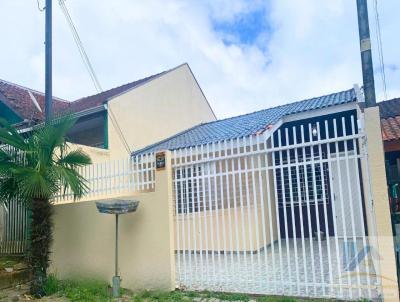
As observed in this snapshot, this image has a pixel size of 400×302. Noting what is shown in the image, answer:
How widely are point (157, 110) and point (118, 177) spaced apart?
8.01 m

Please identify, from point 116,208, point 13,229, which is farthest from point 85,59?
point 116,208

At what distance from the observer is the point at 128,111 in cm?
1316

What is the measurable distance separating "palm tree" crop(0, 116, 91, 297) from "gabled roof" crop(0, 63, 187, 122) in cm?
555

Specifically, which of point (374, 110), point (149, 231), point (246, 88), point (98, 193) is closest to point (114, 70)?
point (246, 88)

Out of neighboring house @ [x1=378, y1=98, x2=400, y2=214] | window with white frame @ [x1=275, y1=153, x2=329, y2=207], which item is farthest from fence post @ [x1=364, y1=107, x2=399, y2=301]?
neighboring house @ [x1=378, y1=98, x2=400, y2=214]

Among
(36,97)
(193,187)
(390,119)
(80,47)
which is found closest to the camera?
(193,187)

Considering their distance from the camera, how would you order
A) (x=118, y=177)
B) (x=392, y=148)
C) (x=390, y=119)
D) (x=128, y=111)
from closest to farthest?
1. (x=118, y=177)
2. (x=392, y=148)
3. (x=390, y=119)
4. (x=128, y=111)

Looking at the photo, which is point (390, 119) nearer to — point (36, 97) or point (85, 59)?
point (85, 59)

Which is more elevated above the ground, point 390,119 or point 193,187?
point 390,119

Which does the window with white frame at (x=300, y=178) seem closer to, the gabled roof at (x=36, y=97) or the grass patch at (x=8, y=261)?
the grass patch at (x=8, y=261)

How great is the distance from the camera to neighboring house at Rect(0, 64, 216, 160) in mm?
12391

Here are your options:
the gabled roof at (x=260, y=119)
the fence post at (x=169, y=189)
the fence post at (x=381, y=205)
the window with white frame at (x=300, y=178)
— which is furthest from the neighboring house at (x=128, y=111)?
the fence post at (x=381, y=205)

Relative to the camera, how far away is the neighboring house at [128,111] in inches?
Answer: 488

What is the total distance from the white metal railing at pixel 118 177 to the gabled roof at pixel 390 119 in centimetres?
549
